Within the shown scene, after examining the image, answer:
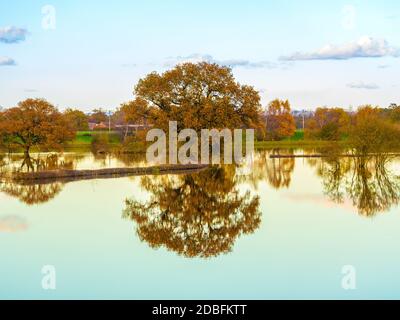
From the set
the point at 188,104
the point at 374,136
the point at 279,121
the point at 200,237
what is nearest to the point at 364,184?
the point at 374,136

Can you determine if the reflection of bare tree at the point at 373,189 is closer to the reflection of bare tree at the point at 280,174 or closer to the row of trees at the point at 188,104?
the reflection of bare tree at the point at 280,174

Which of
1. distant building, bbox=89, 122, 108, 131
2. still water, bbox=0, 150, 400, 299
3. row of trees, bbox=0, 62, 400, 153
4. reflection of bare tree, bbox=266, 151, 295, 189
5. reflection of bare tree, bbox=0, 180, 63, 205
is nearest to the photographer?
still water, bbox=0, 150, 400, 299

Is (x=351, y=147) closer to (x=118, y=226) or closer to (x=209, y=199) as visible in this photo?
(x=209, y=199)

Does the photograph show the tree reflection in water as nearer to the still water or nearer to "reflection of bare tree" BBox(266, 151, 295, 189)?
the still water

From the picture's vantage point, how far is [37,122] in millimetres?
48156

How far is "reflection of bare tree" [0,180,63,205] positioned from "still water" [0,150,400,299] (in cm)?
4

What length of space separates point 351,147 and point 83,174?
53.9 feet

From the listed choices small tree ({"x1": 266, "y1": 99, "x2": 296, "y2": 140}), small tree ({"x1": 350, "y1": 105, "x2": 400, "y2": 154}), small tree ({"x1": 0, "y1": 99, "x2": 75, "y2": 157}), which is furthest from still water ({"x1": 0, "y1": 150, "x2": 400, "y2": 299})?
small tree ({"x1": 266, "y1": 99, "x2": 296, "y2": 140})

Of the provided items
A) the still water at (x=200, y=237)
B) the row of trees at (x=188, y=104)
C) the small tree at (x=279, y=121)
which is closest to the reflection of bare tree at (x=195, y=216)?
the still water at (x=200, y=237)

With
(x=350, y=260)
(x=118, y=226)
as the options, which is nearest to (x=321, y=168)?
(x=118, y=226)

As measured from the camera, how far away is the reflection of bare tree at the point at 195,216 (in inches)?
589

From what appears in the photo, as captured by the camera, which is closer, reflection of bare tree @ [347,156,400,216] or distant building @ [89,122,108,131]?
reflection of bare tree @ [347,156,400,216]

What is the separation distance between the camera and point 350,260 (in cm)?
1313

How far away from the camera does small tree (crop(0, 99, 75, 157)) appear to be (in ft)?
156
